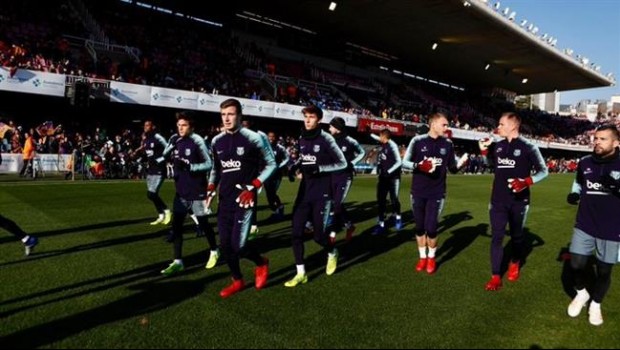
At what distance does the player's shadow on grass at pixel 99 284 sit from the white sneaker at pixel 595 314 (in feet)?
13.9

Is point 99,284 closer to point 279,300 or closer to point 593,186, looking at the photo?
point 279,300

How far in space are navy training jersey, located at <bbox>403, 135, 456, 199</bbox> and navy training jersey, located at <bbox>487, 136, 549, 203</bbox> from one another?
79cm

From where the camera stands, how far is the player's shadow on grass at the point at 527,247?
7.41m

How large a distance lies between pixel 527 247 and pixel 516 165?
11.2ft

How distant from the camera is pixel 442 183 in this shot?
22.0 ft

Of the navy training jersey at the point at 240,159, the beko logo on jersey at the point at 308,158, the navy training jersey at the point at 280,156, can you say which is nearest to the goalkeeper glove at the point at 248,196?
the navy training jersey at the point at 240,159

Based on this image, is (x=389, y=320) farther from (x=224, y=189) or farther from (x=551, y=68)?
(x=551, y=68)

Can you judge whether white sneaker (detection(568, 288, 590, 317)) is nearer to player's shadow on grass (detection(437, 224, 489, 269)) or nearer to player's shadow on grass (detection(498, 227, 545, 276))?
player's shadow on grass (detection(498, 227, 545, 276))

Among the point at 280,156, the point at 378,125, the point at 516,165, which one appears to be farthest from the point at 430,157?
the point at 378,125

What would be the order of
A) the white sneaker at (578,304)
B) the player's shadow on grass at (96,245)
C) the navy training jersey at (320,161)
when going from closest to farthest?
the white sneaker at (578,304) < the navy training jersey at (320,161) < the player's shadow on grass at (96,245)

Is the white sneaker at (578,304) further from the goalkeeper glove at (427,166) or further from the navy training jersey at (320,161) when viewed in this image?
the navy training jersey at (320,161)

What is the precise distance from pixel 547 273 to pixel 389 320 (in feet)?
11.1

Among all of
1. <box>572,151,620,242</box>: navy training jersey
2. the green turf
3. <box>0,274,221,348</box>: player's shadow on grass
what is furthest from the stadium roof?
<box>0,274,221,348</box>: player's shadow on grass

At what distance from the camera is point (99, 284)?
5.76 metres
